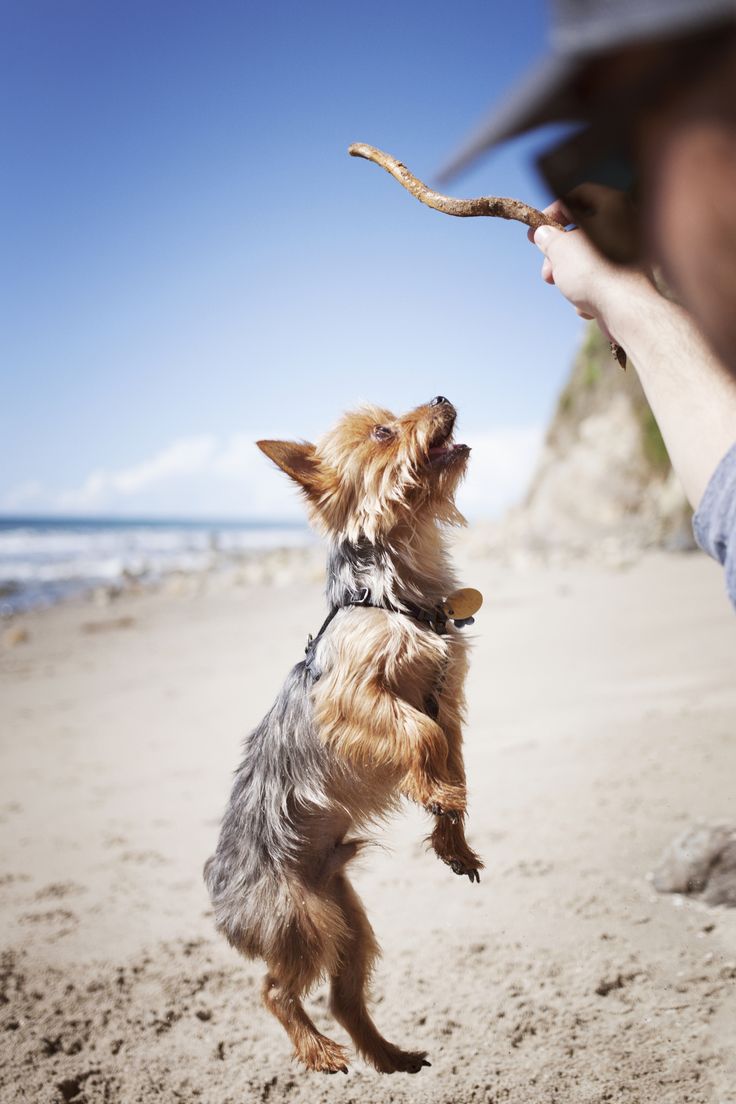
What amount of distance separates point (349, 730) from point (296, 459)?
1.02 metres

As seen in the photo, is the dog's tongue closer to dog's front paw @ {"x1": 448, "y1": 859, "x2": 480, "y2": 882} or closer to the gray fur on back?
the gray fur on back

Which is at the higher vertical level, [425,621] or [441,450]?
[441,450]

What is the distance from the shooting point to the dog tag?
2520 mm

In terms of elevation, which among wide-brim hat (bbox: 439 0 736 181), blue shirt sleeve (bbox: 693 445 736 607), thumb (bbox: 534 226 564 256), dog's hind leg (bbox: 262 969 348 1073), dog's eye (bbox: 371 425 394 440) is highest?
thumb (bbox: 534 226 564 256)

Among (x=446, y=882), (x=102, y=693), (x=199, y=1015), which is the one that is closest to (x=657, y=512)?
(x=102, y=693)

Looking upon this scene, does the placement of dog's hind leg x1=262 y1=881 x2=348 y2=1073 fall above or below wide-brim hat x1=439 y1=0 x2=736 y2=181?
below

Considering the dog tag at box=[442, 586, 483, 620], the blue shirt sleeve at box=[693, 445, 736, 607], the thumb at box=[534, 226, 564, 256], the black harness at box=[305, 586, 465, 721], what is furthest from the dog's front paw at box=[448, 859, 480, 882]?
the thumb at box=[534, 226, 564, 256]

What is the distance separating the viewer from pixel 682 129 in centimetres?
87

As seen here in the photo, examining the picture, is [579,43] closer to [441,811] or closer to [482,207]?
[482,207]


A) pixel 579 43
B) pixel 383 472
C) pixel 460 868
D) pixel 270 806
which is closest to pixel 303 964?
pixel 270 806

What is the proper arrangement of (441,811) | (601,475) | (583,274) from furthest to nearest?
(601,475), (441,811), (583,274)

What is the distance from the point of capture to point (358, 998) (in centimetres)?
274

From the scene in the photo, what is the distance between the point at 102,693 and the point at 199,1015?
6704mm

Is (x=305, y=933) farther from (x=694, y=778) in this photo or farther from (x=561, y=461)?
(x=561, y=461)
